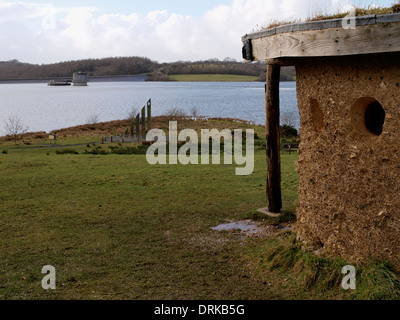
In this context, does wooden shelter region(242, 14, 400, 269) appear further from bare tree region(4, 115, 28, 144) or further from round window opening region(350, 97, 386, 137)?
bare tree region(4, 115, 28, 144)

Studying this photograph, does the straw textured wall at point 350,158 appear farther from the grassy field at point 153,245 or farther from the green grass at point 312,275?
the grassy field at point 153,245

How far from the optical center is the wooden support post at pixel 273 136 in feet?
33.3

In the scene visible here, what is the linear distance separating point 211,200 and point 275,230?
3339 millimetres

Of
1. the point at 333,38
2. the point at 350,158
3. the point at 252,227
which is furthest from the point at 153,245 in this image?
the point at 333,38

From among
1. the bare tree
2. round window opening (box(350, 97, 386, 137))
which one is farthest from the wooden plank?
the bare tree

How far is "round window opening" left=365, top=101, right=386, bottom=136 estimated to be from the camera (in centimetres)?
663

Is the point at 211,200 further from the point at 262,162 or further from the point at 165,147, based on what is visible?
the point at 165,147

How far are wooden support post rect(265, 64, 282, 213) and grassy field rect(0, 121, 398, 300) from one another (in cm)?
52

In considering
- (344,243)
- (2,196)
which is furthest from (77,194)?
(344,243)

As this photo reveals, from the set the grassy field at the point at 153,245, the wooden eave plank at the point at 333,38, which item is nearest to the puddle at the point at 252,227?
the grassy field at the point at 153,245

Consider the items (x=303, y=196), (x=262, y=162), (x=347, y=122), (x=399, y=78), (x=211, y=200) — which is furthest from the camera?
(x=262, y=162)

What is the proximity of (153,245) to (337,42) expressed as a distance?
5.02 m

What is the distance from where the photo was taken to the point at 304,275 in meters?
6.80

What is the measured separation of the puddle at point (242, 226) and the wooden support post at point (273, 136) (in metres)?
0.68
